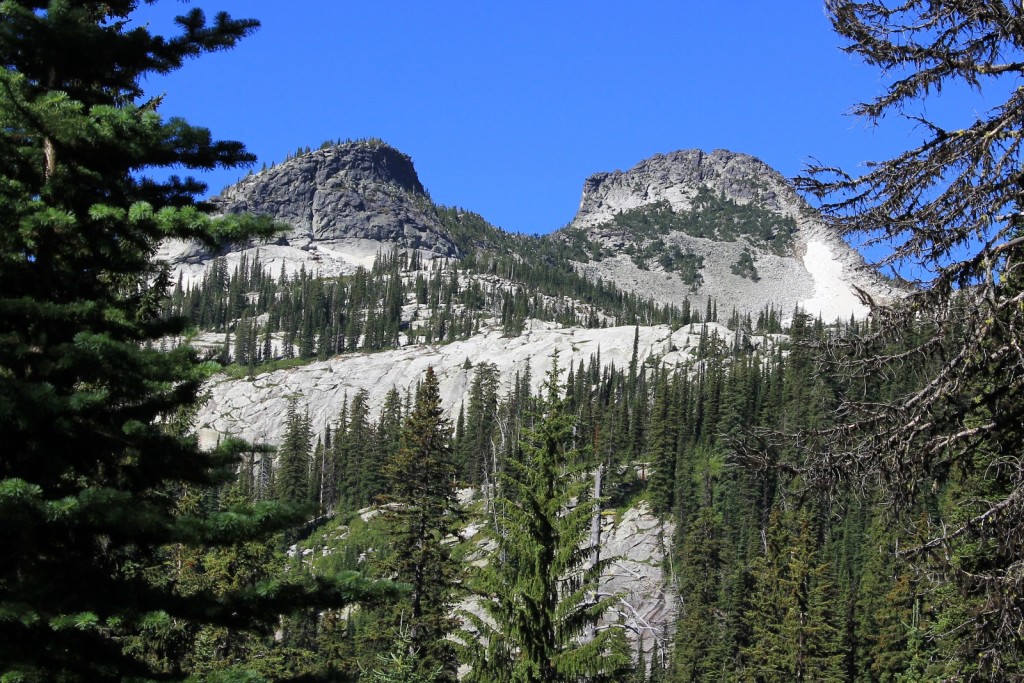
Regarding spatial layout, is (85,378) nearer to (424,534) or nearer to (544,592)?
(544,592)

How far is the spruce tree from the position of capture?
7957 mm

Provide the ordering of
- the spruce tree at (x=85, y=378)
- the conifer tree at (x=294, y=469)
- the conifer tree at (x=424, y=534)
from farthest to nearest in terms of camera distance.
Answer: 1. the conifer tree at (x=294, y=469)
2. the conifer tree at (x=424, y=534)
3. the spruce tree at (x=85, y=378)

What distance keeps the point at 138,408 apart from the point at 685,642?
63.7m

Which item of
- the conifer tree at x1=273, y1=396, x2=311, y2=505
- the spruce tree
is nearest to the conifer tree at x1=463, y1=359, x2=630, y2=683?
the spruce tree

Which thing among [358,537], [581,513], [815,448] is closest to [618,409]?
[358,537]

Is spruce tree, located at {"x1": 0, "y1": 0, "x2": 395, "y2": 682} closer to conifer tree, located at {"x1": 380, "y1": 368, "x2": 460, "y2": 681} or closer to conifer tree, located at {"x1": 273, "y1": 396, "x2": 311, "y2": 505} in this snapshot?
conifer tree, located at {"x1": 380, "y1": 368, "x2": 460, "y2": 681}

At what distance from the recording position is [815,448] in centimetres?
938

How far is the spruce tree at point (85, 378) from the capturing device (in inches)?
313

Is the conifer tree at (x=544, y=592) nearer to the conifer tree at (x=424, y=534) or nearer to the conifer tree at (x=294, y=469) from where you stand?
the conifer tree at (x=424, y=534)

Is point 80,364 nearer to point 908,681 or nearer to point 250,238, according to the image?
point 250,238

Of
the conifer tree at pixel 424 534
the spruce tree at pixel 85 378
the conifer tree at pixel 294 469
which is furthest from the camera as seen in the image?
the conifer tree at pixel 294 469

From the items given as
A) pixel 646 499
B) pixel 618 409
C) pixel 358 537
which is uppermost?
pixel 618 409

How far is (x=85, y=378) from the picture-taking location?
28.6 feet

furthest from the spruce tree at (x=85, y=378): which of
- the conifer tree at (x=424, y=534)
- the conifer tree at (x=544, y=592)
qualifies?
the conifer tree at (x=424, y=534)
